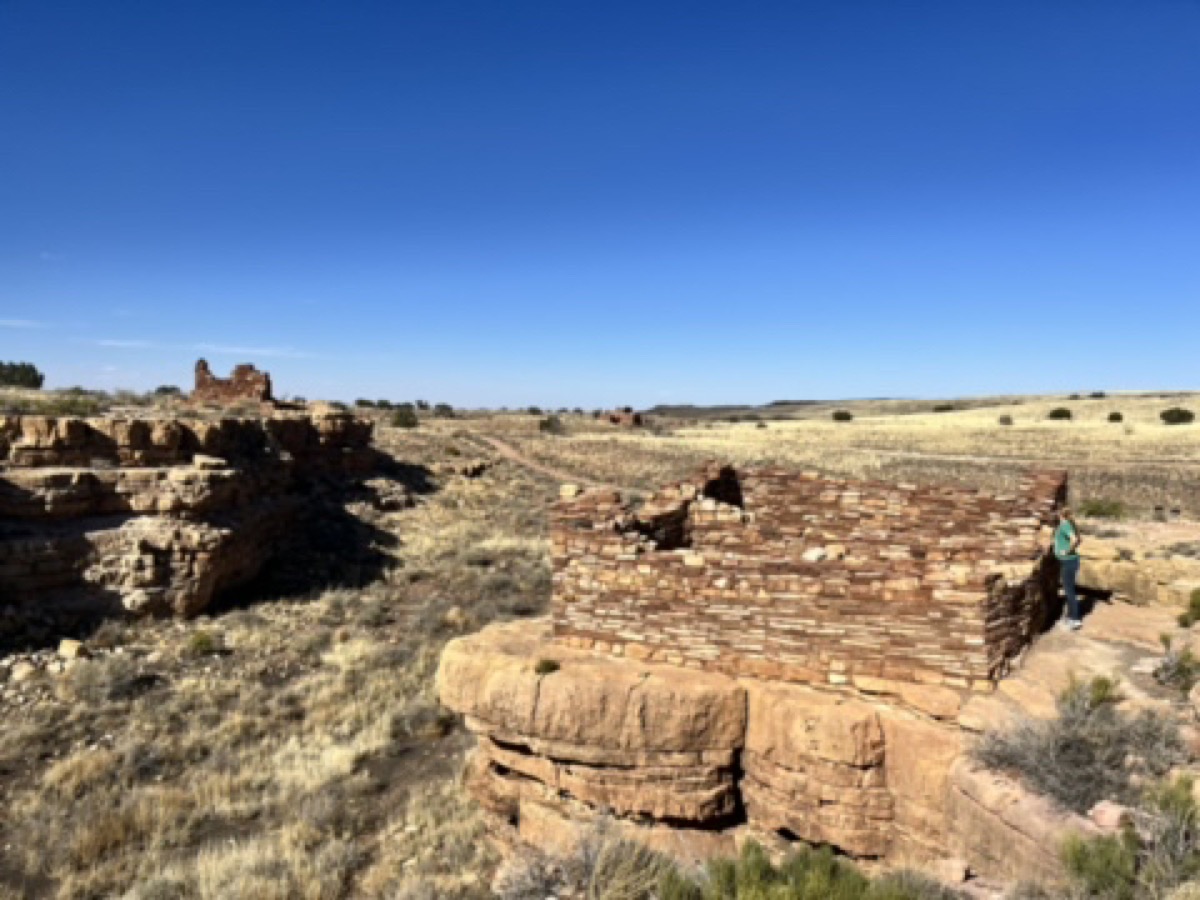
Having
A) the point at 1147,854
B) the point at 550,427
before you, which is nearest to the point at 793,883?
the point at 1147,854

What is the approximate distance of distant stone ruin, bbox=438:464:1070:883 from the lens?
19.4 ft

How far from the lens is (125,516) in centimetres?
1535

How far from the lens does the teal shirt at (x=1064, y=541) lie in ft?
26.0

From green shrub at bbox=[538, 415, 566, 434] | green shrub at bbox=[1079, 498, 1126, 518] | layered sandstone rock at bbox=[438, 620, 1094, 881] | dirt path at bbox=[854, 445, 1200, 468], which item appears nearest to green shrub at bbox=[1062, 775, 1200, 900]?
layered sandstone rock at bbox=[438, 620, 1094, 881]

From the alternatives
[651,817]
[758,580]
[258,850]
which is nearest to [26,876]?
[258,850]

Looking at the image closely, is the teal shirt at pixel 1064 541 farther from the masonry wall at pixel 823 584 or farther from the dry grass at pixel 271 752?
the dry grass at pixel 271 752

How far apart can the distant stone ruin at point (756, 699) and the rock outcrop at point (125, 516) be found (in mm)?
9619

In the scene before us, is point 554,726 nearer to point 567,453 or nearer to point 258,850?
point 258,850

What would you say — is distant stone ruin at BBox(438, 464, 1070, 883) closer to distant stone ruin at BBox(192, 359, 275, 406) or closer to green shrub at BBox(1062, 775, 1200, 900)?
green shrub at BBox(1062, 775, 1200, 900)

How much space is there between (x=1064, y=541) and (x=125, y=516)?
1590 centimetres

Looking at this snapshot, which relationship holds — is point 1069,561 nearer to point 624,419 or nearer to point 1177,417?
point 1177,417

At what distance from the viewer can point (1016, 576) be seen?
6840 millimetres

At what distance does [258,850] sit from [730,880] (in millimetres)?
5012

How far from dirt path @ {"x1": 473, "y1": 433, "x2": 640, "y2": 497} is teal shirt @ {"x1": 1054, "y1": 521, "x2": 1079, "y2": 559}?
76.7 feet
